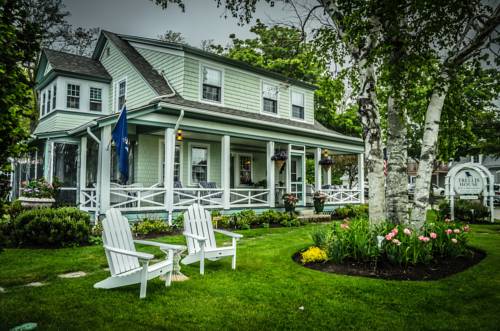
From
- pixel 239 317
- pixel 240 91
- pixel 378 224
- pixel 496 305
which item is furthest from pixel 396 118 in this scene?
pixel 240 91

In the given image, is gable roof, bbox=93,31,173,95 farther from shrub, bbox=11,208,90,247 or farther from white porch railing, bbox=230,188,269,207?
shrub, bbox=11,208,90,247

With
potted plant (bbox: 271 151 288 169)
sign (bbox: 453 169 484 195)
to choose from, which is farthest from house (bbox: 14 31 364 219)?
sign (bbox: 453 169 484 195)

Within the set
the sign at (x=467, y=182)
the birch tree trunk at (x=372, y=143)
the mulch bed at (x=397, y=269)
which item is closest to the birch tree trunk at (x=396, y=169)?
the birch tree trunk at (x=372, y=143)

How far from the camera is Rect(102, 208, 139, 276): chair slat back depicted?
4.68 m

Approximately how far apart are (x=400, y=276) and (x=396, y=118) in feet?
10.8

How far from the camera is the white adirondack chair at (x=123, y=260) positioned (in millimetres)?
4508

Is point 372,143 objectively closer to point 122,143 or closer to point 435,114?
point 435,114

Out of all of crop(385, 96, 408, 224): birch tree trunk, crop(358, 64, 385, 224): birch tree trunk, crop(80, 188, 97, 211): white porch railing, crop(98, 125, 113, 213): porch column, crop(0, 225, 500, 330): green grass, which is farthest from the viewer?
crop(80, 188, 97, 211): white porch railing

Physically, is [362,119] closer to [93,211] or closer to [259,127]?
[259,127]

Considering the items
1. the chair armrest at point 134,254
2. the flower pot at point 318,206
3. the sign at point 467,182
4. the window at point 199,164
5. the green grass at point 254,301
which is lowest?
the green grass at point 254,301

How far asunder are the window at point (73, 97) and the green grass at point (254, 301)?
1036 centimetres

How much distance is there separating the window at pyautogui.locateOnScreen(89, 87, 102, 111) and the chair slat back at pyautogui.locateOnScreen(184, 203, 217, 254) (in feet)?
36.7

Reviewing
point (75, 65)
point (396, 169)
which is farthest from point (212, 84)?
point (396, 169)

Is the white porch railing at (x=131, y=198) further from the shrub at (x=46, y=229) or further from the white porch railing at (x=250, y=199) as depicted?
the white porch railing at (x=250, y=199)
